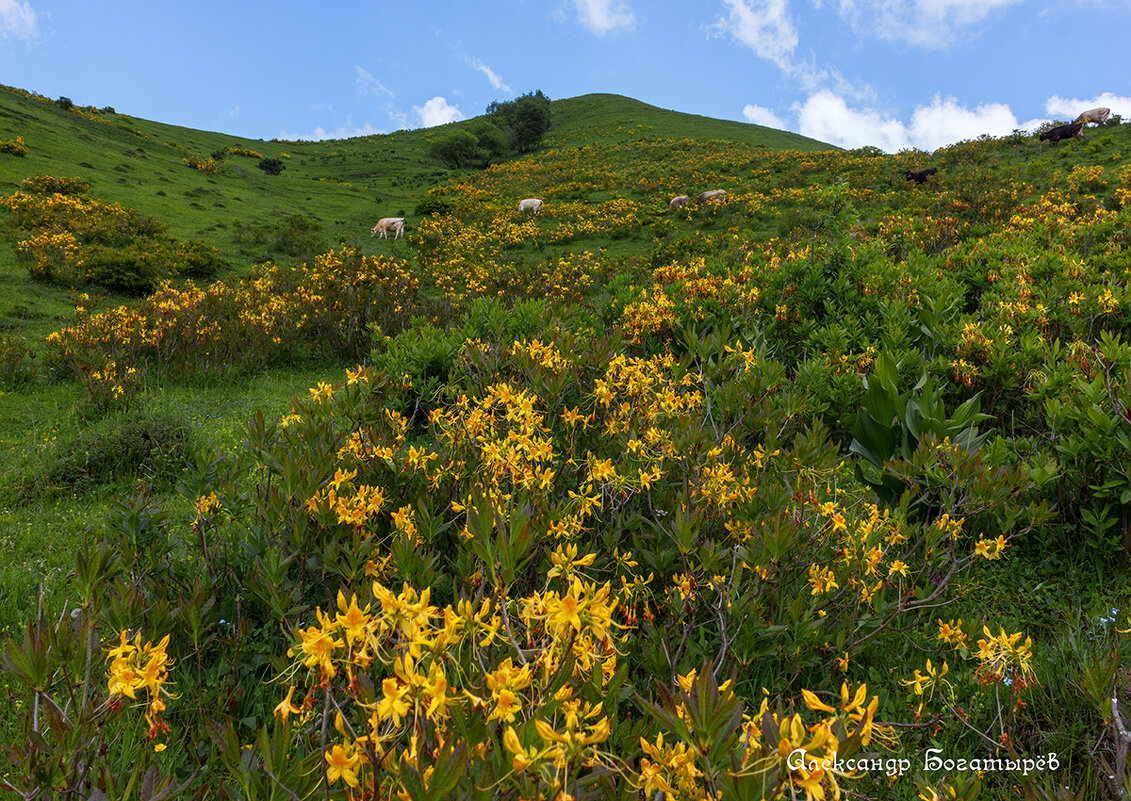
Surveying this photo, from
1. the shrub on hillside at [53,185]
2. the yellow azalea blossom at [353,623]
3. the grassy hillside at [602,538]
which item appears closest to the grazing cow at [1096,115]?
→ the grassy hillside at [602,538]

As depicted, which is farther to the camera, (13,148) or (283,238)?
(13,148)

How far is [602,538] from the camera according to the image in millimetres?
2523

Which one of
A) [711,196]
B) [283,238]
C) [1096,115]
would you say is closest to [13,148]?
[283,238]

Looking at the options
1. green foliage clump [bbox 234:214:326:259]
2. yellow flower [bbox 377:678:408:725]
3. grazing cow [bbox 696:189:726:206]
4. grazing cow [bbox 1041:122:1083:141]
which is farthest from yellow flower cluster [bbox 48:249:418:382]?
grazing cow [bbox 1041:122:1083:141]

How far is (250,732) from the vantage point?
2004 millimetres

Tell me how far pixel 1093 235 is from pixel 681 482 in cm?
809

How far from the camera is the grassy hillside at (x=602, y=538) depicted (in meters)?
1.06

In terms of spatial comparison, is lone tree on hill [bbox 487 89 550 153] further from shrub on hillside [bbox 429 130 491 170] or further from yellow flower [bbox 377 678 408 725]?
yellow flower [bbox 377 678 408 725]

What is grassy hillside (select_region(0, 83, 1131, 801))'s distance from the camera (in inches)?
41.7

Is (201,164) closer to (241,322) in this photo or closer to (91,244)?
(91,244)

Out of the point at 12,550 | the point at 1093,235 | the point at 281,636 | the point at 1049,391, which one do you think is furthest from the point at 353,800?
the point at 1093,235

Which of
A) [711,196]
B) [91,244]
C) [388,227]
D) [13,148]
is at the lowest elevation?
[91,244]

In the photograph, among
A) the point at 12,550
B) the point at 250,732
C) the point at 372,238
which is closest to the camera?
the point at 250,732

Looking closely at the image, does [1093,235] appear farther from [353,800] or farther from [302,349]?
[302,349]
